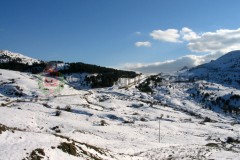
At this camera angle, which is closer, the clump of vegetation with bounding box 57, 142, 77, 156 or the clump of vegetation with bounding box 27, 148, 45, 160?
the clump of vegetation with bounding box 27, 148, 45, 160

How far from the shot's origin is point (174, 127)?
325 feet

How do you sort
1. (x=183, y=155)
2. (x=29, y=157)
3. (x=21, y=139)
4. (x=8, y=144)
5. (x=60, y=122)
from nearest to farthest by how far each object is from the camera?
(x=29, y=157) → (x=8, y=144) → (x=21, y=139) → (x=183, y=155) → (x=60, y=122)

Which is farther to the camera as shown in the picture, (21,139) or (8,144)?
(21,139)

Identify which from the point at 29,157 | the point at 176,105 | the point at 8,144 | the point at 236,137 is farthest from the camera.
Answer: the point at 176,105

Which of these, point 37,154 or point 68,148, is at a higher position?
point 37,154

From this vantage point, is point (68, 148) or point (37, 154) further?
point (68, 148)

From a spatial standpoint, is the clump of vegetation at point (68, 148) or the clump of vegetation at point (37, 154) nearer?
the clump of vegetation at point (37, 154)

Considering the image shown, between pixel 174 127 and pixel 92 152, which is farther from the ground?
pixel 92 152

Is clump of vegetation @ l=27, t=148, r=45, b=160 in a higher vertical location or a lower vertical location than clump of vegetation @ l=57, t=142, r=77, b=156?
higher

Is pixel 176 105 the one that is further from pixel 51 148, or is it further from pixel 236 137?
pixel 51 148

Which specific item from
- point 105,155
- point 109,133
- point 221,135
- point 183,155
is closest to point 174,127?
point 221,135

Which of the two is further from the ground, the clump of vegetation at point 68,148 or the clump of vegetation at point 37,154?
the clump of vegetation at point 37,154

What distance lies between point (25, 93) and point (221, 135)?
120405mm

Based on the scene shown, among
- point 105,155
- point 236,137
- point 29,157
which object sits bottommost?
point 236,137
